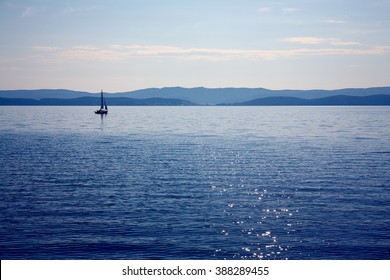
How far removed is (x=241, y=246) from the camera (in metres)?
31.1

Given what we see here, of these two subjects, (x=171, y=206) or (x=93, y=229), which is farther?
(x=171, y=206)

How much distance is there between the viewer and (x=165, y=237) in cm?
3247

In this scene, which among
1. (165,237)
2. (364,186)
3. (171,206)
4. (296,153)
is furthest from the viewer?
(296,153)

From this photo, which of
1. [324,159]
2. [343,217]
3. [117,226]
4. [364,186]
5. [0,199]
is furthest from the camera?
[324,159]

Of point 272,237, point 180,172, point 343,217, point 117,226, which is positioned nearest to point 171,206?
point 117,226

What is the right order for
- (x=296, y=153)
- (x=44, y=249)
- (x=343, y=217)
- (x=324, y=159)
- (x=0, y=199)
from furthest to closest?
1. (x=296, y=153)
2. (x=324, y=159)
3. (x=0, y=199)
4. (x=343, y=217)
5. (x=44, y=249)

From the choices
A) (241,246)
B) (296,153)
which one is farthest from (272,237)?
(296,153)

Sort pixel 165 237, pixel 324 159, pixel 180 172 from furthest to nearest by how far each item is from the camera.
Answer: pixel 324 159 < pixel 180 172 < pixel 165 237

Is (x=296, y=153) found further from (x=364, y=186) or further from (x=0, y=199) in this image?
(x=0, y=199)

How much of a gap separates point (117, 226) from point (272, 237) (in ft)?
38.6

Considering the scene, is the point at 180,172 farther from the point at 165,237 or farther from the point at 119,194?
the point at 165,237

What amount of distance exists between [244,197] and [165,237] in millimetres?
14772

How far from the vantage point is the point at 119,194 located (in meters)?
46.1

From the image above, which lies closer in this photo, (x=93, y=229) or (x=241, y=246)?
(x=241, y=246)
